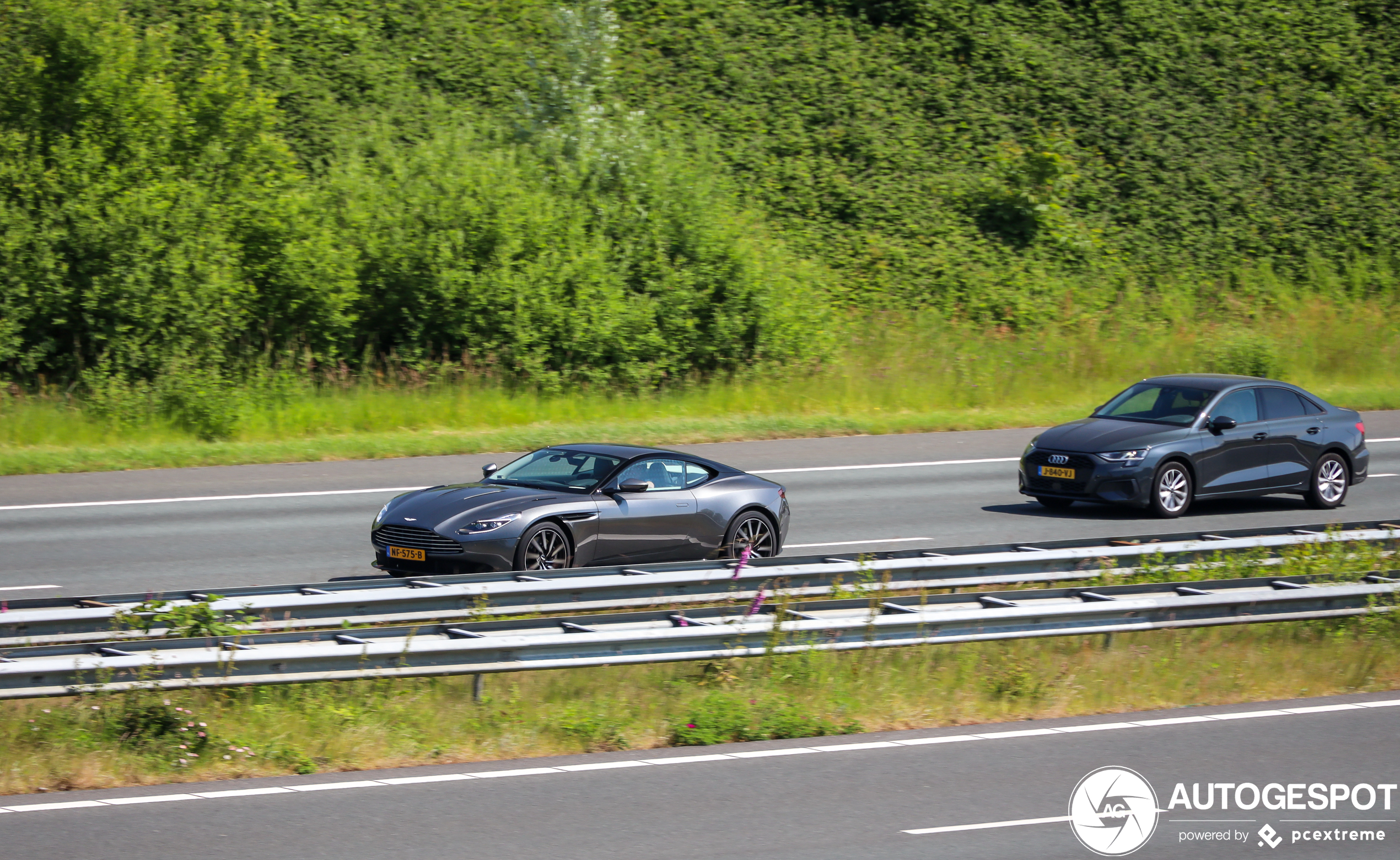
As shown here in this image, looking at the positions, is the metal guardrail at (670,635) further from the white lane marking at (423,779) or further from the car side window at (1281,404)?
the car side window at (1281,404)

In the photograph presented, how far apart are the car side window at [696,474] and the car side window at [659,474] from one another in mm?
41

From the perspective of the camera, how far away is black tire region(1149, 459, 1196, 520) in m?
15.9

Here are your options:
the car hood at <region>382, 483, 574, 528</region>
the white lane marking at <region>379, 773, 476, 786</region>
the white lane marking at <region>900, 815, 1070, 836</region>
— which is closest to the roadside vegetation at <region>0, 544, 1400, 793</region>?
the white lane marking at <region>379, 773, 476, 786</region>

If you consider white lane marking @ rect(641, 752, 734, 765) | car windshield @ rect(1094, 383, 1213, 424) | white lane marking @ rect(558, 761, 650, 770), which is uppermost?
car windshield @ rect(1094, 383, 1213, 424)

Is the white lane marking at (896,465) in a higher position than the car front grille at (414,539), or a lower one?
lower

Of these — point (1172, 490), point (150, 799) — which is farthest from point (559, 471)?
point (1172, 490)

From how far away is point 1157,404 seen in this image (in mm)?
16812

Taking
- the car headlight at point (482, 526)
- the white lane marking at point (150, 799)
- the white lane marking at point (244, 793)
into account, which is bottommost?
the white lane marking at point (244, 793)

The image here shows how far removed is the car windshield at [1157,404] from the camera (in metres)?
16.4

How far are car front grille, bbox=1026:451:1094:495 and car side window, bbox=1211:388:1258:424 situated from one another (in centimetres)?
187

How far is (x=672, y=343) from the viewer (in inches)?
1017

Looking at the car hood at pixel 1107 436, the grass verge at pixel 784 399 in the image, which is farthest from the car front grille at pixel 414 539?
the grass verge at pixel 784 399

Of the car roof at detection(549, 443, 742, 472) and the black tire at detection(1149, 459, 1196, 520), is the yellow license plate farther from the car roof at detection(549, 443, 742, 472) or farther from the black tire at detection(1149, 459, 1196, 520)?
the black tire at detection(1149, 459, 1196, 520)

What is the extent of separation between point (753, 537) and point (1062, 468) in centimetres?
471
